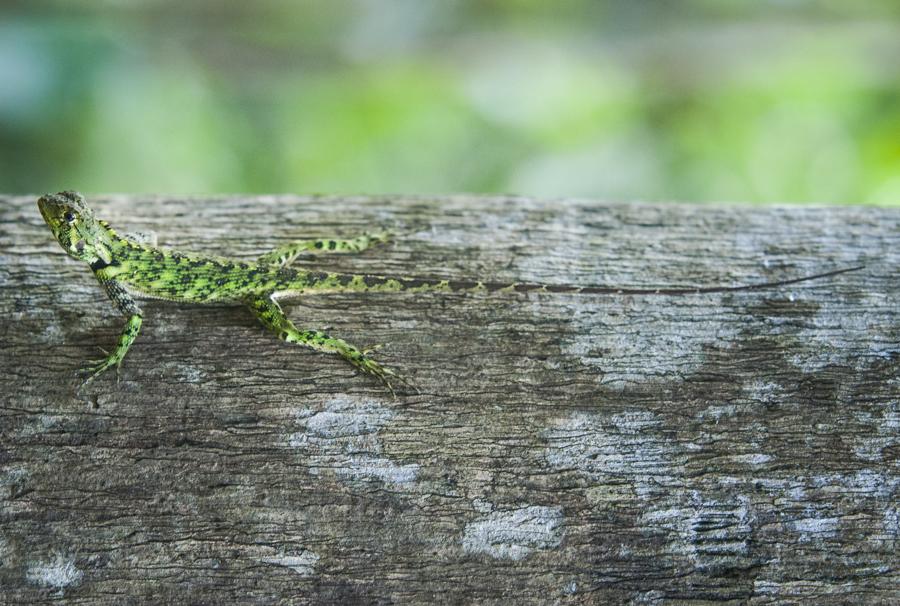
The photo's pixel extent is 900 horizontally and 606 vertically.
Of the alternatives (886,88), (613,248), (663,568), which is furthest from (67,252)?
(886,88)

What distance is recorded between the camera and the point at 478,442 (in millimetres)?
3113

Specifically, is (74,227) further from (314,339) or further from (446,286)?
(446,286)

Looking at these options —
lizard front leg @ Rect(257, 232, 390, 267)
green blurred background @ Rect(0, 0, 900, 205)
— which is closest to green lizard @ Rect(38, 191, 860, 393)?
lizard front leg @ Rect(257, 232, 390, 267)

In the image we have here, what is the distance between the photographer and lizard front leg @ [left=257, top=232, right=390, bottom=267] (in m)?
3.91

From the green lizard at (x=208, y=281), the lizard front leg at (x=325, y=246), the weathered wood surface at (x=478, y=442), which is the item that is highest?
the lizard front leg at (x=325, y=246)

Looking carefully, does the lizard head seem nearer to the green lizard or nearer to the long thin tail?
the green lizard

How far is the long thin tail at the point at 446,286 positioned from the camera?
360cm

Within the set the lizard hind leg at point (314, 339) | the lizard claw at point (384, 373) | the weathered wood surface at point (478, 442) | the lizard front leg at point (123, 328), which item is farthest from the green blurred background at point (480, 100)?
the lizard claw at point (384, 373)

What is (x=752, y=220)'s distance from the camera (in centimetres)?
413

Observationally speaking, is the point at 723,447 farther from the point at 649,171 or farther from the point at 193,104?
the point at 193,104

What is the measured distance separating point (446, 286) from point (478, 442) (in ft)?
2.92

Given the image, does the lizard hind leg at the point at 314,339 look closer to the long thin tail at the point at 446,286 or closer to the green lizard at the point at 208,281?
the green lizard at the point at 208,281

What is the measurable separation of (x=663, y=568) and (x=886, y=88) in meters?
7.19

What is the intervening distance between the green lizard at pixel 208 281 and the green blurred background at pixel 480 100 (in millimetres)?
4361
